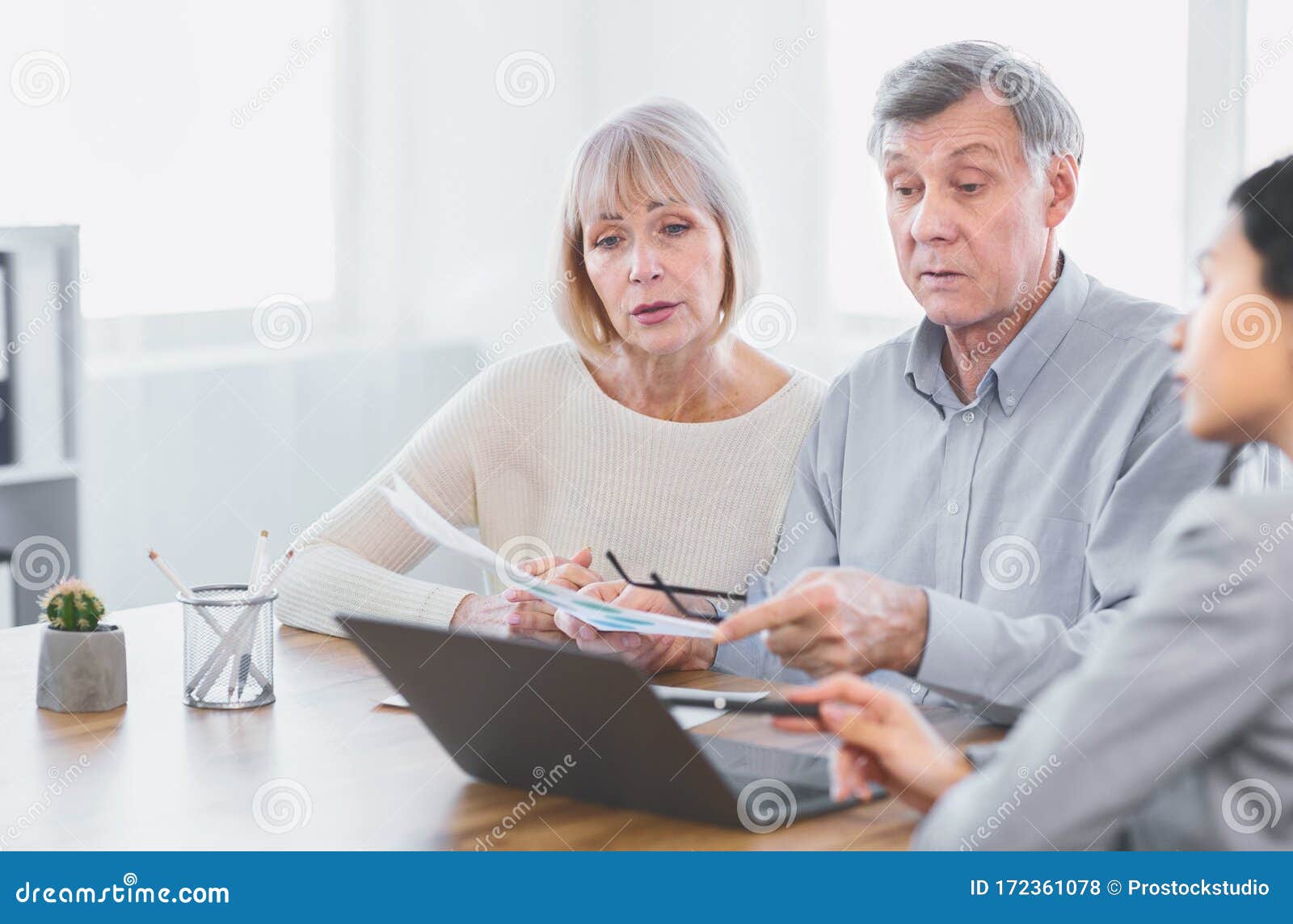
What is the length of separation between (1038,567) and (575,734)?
79 cm

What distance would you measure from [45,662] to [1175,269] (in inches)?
102

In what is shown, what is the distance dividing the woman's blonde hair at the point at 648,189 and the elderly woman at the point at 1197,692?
3.91ft

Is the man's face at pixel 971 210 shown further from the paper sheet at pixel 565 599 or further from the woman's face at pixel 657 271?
the paper sheet at pixel 565 599

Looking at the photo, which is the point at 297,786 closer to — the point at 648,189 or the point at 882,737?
the point at 882,737

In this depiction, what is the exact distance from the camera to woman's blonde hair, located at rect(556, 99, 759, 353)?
2.13 meters

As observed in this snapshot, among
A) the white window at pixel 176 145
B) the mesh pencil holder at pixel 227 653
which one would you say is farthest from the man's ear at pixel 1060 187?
the white window at pixel 176 145

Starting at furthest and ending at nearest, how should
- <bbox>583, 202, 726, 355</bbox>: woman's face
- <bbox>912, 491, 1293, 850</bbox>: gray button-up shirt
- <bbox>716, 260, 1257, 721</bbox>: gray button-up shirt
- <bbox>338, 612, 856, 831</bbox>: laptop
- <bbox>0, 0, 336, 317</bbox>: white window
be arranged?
1. <bbox>0, 0, 336, 317</bbox>: white window
2. <bbox>583, 202, 726, 355</bbox>: woman's face
3. <bbox>716, 260, 1257, 721</bbox>: gray button-up shirt
4. <bbox>338, 612, 856, 831</bbox>: laptop
5. <bbox>912, 491, 1293, 850</bbox>: gray button-up shirt

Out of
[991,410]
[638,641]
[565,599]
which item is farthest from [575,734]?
[991,410]

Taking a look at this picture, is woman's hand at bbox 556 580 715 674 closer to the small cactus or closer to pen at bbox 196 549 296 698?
pen at bbox 196 549 296 698

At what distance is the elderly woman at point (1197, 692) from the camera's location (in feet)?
2.88

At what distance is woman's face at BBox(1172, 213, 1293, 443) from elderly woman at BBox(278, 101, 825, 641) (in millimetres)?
1154

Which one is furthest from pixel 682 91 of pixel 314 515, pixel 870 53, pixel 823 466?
pixel 823 466

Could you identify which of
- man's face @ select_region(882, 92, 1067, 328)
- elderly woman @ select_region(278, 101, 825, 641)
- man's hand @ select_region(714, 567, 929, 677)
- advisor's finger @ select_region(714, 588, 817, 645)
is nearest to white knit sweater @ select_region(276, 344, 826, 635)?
elderly woman @ select_region(278, 101, 825, 641)

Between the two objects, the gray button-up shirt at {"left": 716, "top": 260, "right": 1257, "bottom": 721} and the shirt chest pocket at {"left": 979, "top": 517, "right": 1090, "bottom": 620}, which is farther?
the shirt chest pocket at {"left": 979, "top": 517, "right": 1090, "bottom": 620}
